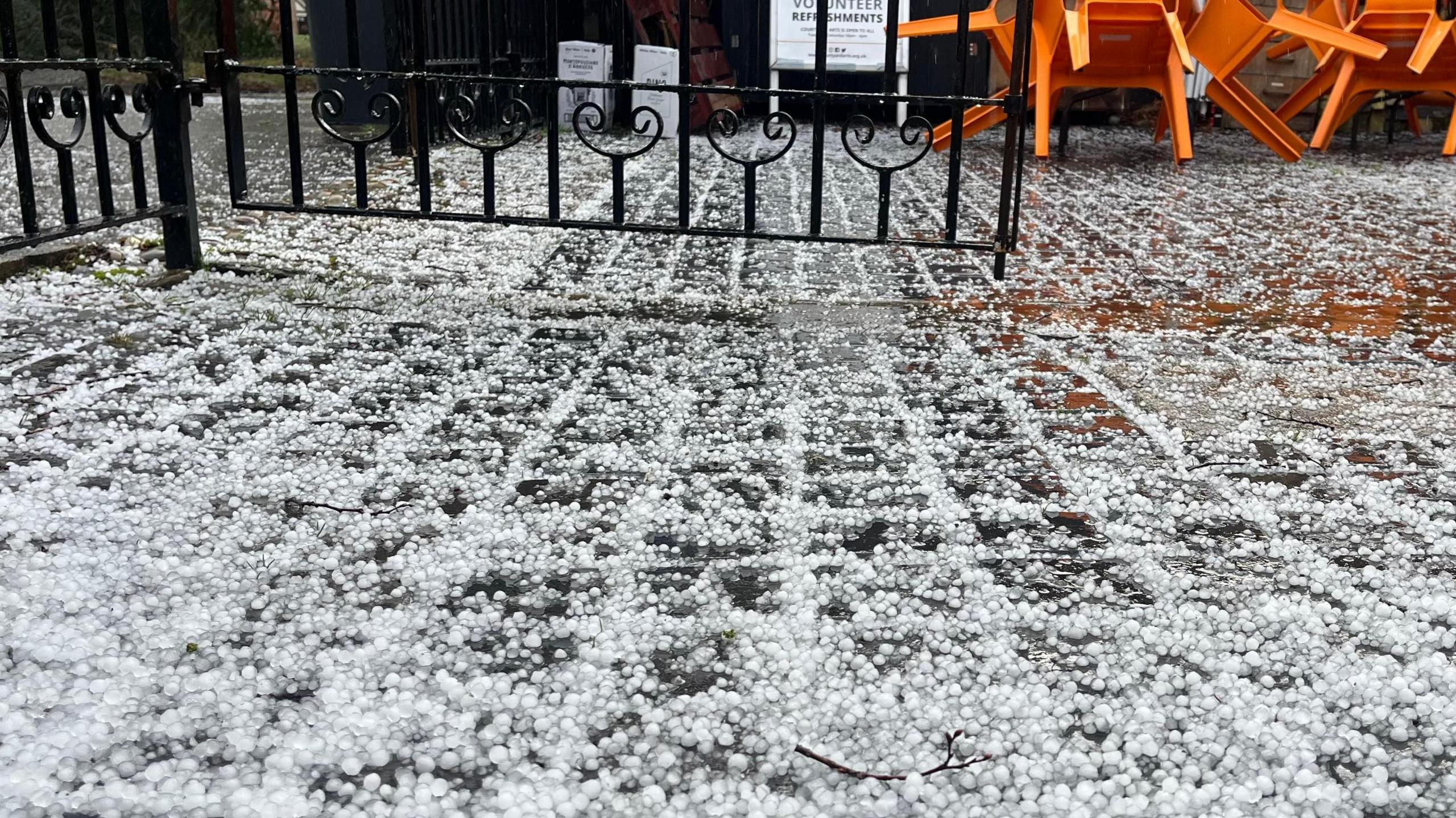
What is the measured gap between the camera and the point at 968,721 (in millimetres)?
1081

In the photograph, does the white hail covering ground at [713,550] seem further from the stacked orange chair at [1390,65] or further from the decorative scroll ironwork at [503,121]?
the stacked orange chair at [1390,65]

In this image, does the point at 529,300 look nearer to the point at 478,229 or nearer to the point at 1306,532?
the point at 478,229

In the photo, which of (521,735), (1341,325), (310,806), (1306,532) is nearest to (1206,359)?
(1341,325)

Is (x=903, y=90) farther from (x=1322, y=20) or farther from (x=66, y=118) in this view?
(x=66, y=118)

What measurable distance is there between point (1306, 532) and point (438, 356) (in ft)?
5.03

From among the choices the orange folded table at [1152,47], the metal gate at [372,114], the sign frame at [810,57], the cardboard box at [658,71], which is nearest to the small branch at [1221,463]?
the metal gate at [372,114]

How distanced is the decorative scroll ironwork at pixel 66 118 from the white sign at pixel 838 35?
18.4 ft

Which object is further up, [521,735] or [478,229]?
[478,229]

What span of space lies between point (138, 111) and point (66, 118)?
174 mm

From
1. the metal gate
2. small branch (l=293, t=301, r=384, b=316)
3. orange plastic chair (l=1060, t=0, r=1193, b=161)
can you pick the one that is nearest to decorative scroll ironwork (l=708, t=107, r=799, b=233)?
the metal gate

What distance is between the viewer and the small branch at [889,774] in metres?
1.00

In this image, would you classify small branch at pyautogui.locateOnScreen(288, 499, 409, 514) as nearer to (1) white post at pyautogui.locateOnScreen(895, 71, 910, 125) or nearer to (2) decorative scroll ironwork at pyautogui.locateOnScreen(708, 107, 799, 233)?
(2) decorative scroll ironwork at pyautogui.locateOnScreen(708, 107, 799, 233)

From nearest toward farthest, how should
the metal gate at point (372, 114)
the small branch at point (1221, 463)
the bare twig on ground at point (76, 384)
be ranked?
the small branch at point (1221, 463), the bare twig on ground at point (76, 384), the metal gate at point (372, 114)

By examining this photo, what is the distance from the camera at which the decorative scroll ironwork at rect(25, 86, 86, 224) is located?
7.57 feet
